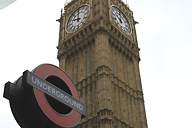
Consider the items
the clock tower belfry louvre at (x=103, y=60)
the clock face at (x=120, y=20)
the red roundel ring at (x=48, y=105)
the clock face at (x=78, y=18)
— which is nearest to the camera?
the red roundel ring at (x=48, y=105)

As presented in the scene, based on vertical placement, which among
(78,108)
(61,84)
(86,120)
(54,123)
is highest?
(86,120)

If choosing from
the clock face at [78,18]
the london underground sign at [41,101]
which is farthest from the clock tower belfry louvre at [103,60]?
the london underground sign at [41,101]

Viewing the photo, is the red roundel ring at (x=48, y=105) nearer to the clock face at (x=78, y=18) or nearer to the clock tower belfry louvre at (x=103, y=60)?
the clock tower belfry louvre at (x=103, y=60)

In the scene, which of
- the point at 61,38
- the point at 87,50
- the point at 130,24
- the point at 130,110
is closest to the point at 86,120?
the point at 130,110

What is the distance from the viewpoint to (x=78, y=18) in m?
52.1

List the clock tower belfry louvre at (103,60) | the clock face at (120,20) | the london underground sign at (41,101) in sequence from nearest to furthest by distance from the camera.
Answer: the london underground sign at (41,101) → the clock tower belfry louvre at (103,60) → the clock face at (120,20)

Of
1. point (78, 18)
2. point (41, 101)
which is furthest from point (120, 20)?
point (41, 101)

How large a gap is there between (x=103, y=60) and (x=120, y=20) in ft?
42.2

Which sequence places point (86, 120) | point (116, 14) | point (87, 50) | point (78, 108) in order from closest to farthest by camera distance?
1. point (78, 108)
2. point (86, 120)
3. point (87, 50)
4. point (116, 14)

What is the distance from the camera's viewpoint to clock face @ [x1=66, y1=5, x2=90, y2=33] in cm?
5108

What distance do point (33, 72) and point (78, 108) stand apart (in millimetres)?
2027

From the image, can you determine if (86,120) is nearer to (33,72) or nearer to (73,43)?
(73,43)

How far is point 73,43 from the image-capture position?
50062mm

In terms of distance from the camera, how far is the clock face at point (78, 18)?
168 feet
